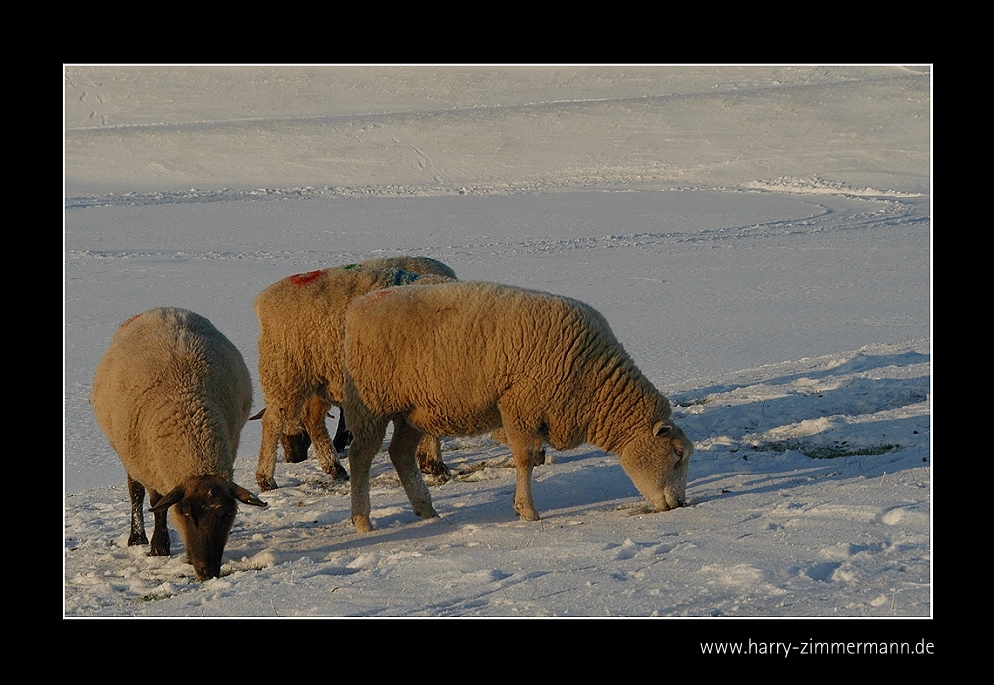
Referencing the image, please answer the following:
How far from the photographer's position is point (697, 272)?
1862cm

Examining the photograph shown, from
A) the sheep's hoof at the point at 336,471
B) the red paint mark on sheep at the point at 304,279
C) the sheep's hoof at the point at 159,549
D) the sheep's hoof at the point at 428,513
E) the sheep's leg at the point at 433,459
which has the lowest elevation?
the sheep's hoof at the point at 159,549

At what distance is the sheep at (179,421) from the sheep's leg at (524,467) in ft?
5.62

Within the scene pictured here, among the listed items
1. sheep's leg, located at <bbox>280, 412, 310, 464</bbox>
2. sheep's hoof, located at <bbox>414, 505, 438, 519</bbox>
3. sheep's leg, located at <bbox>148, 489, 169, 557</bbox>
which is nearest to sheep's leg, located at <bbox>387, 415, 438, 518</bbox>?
sheep's hoof, located at <bbox>414, 505, 438, 519</bbox>

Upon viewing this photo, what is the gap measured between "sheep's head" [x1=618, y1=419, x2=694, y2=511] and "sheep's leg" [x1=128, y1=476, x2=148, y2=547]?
3298mm

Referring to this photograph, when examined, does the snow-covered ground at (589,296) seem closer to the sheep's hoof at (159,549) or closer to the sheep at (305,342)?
the sheep's hoof at (159,549)

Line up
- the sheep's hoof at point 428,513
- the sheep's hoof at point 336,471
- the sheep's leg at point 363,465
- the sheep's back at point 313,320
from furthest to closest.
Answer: the sheep's hoof at point 336,471 < the sheep's back at point 313,320 < the sheep's hoof at point 428,513 < the sheep's leg at point 363,465

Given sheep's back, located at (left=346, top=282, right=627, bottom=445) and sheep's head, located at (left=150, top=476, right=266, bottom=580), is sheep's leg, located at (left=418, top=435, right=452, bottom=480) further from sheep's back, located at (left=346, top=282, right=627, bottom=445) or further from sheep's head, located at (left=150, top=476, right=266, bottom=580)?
sheep's head, located at (left=150, top=476, right=266, bottom=580)

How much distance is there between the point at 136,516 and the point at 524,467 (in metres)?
2.62

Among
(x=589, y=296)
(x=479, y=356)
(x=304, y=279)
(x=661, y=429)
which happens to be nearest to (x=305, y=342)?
(x=304, y=279)

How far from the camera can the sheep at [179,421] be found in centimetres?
607

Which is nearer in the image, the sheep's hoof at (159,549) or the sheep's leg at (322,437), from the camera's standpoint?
the sheep's hoof at (159,549)

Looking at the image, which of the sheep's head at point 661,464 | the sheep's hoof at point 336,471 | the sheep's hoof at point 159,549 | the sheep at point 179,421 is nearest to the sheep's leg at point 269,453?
the sheep's hoof at point 336,471

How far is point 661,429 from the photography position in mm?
6832

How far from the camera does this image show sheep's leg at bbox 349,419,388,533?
22.8ft
